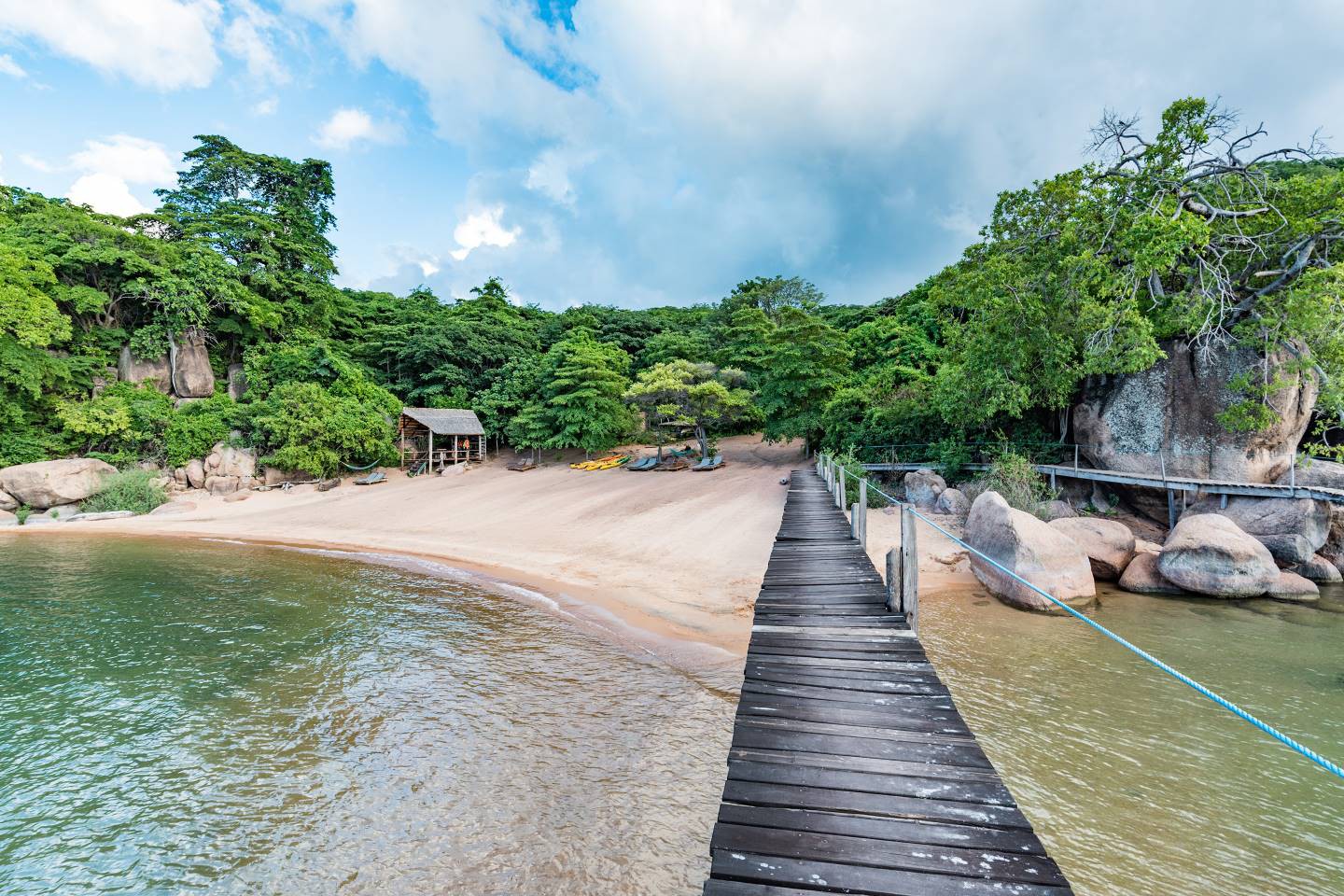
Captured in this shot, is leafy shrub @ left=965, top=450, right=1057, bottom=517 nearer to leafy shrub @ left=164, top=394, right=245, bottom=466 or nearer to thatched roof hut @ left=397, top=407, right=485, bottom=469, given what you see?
thatched roof hut @ left=397, top=407, right=485, bottom=469

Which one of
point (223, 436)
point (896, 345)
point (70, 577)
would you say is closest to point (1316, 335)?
point (896, 345)

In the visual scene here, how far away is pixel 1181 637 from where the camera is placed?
24.7 ft

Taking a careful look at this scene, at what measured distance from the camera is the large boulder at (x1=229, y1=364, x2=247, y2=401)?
2453 cm

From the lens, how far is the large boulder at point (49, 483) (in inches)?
712

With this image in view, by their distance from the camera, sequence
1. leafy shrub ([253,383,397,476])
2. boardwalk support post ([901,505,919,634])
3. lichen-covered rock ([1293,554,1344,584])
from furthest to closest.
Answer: leafy shrub ([253,383,397,476]) < lichen-covered rock ([1293,554,1344,584]) < boardwalk support post ([901,505,919,634])

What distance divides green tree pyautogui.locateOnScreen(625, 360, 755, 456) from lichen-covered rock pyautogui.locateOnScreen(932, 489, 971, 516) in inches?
388

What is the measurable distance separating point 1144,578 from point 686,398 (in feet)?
53.6

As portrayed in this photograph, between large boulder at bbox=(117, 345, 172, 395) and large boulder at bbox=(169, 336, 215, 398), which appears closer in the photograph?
large boulder at bbox=(117, 345, 172, 395)

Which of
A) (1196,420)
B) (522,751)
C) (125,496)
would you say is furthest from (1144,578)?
(125,496)

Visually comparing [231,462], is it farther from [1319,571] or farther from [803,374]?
[1319,571]

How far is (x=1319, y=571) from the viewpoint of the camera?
32.4ft

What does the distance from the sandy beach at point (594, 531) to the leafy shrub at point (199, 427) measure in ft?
6.42

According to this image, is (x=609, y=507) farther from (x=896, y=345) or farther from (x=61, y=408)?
(x=61, y=408)

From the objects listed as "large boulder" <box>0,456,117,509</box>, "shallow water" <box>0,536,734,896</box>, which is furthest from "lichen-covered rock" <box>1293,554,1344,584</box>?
"large boulder" <box>0,456,117,509</box>
